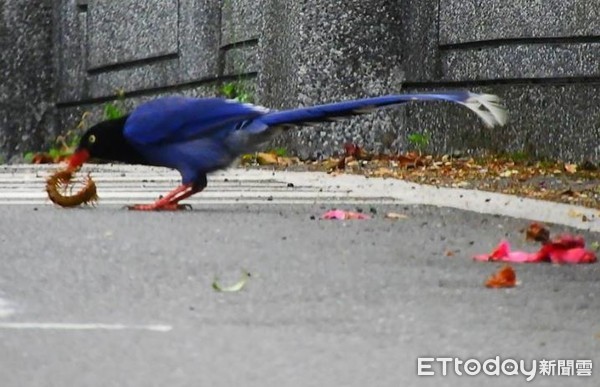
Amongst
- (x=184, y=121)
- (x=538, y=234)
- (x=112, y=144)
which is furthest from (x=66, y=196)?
(x=538, y=234)

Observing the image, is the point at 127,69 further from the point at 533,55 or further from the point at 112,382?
the point at 112,382

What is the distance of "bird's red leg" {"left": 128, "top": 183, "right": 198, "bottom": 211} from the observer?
23.7 ft

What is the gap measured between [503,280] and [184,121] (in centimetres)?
270

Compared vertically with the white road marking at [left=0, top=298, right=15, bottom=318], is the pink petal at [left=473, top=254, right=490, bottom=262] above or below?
above

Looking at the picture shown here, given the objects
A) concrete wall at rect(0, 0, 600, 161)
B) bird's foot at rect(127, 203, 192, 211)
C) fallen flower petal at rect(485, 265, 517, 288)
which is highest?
concrete wall at rect(0, 0, 600, 161)

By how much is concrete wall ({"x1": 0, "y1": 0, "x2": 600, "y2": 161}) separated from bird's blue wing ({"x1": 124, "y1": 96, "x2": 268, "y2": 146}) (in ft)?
9.54

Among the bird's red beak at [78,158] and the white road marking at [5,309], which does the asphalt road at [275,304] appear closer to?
the white road marking at [5,309]

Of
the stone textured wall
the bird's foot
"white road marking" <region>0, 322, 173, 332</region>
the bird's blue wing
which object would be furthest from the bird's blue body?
the stone textured wall

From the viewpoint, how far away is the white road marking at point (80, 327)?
4.00 m

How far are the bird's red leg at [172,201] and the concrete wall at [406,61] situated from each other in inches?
117

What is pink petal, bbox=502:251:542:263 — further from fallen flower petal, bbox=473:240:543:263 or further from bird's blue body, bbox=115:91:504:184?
bird's blue body, bbox=115:91:504:184

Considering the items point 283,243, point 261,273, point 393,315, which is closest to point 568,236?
point 283,243

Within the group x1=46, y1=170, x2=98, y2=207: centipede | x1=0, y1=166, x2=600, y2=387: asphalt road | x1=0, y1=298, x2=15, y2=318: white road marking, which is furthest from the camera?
x1=46, y1=170, x2=98, y2=207: centipede

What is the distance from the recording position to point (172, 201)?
725cm
